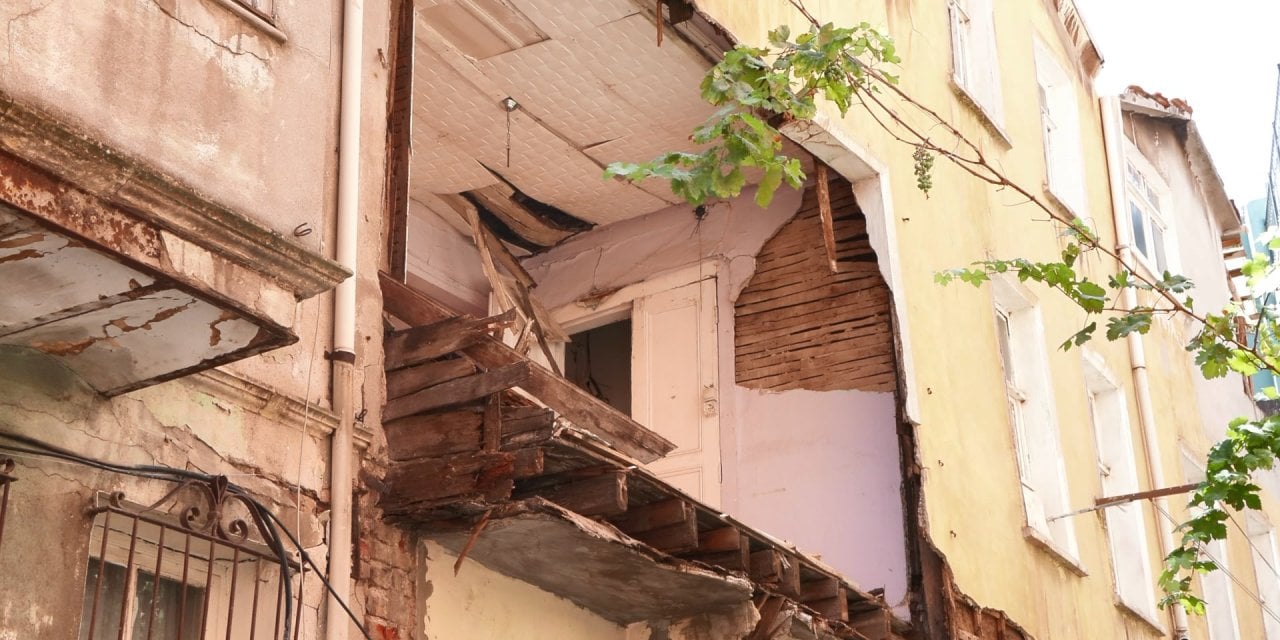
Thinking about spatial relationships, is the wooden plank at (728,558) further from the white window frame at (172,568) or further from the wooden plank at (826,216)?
the wooden plank at (826,216)

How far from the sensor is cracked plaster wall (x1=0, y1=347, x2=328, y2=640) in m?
4.79

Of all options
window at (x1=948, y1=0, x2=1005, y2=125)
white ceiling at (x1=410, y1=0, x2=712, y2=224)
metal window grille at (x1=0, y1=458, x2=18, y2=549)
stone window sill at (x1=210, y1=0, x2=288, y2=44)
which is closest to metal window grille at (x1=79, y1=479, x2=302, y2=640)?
metal window grille at (x1=0, y1=458, x2=18, y2=549)

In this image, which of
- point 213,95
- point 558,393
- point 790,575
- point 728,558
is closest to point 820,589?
point 790,575

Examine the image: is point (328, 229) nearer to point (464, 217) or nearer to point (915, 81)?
point (464, 217)

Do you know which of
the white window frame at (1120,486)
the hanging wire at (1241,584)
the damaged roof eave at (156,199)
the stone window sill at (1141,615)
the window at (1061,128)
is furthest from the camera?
the window at (1061,128)

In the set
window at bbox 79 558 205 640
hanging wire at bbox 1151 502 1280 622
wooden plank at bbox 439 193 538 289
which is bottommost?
window at bbox 79 558 205 640

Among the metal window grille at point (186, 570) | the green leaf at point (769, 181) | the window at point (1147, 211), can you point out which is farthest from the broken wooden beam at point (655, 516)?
the window at point (1147, 211)

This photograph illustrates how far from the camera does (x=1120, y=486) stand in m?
13.7

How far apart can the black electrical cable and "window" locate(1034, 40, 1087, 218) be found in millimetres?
10293

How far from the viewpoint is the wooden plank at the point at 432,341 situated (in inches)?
265

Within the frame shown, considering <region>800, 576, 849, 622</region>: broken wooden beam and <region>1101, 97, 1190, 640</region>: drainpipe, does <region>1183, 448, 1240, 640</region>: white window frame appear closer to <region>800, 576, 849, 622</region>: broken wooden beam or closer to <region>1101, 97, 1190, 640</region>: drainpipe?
<region>1101, 97, 1190, 640</region>: drainpipe

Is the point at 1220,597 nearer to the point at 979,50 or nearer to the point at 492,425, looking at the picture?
the point at 979,50

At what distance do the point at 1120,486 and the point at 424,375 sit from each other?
8826 mm

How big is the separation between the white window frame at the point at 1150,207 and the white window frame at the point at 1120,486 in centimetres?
226
